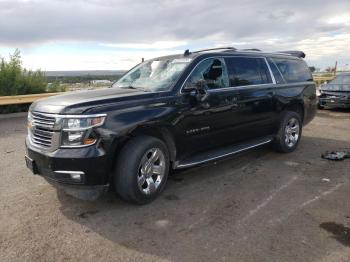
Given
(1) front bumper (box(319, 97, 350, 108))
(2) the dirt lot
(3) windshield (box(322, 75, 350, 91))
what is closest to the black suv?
(2) the dirt lot

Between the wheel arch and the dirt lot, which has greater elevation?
the wheel arch

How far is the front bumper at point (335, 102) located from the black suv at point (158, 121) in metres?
6.81

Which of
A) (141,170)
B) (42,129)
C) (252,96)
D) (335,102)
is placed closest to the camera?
(42,129)

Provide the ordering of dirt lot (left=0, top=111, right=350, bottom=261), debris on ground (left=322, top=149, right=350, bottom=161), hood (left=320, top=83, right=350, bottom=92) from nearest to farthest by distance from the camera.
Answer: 1. dirt lot (left=0, top=111, right=350, bottom=261)
2. debris on ground (left=322, top=149, right=350, bottom=161)
3. hood (left=320, top=83, right=350, bottom=92)

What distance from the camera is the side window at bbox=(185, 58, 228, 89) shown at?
16.1 ft

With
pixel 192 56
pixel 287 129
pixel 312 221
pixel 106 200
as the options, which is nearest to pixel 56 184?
pixel 106 200

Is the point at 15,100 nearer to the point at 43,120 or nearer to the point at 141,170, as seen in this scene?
the point at 43,120

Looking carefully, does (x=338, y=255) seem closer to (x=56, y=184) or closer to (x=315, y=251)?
(x=315, y=251)

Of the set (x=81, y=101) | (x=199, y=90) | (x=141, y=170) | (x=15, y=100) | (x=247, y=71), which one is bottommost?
(x=141, y=170)

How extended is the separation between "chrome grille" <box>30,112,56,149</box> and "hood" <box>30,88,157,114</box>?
0.28ft

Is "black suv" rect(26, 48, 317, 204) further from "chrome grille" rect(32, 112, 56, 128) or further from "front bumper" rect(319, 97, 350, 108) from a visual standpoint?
"front bumper" rect(319, 97, 350, 108)

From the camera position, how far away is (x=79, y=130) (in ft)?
12.4

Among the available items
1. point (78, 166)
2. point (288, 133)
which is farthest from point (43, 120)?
point (288, 133)

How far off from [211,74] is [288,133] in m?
2.57
